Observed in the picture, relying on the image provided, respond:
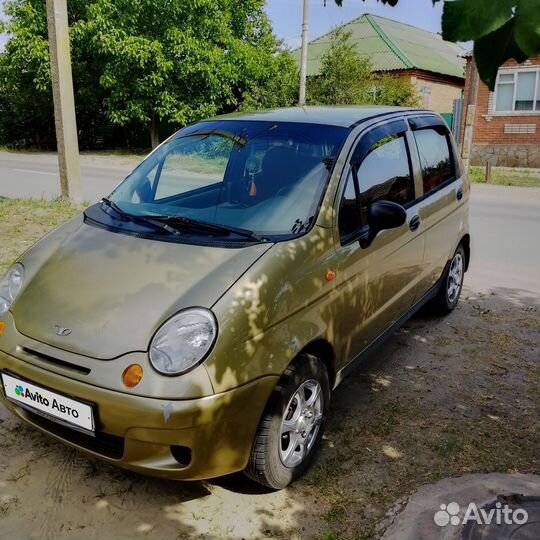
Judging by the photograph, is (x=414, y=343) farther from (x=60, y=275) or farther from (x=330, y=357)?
(x=60, y=275)

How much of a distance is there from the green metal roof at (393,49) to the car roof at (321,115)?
24714 mm

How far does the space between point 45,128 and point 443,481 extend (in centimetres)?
2987

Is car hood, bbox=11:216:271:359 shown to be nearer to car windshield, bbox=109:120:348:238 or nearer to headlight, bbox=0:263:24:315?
headlight, bbox=0:263:24:315

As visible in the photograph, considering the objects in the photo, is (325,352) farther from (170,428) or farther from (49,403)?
(49,403)

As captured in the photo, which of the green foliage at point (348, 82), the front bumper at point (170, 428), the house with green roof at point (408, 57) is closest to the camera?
the front bumper at point (170, 428)

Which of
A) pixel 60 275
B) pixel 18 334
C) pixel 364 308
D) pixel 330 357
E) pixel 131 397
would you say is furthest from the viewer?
pixel 364 308

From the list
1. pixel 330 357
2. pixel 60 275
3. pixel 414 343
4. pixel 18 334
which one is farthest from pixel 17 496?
pixel 414 343

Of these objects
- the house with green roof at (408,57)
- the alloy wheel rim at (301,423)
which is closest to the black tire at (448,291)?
the alloy wheel rim at (301,423)

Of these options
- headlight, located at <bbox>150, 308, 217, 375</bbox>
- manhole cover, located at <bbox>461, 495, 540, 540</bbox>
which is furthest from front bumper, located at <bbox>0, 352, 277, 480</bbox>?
manhole cover, located at <bbox>461, 495, 540, 540</bbox>

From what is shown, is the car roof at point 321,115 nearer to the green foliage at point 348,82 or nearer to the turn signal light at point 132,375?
the turn signal light at point 132,375

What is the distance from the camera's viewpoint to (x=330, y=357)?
3.17 meters

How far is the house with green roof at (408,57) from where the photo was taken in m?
28.7

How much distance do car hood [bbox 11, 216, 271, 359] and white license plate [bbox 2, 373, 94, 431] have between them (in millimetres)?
224

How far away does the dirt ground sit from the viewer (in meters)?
2.67
